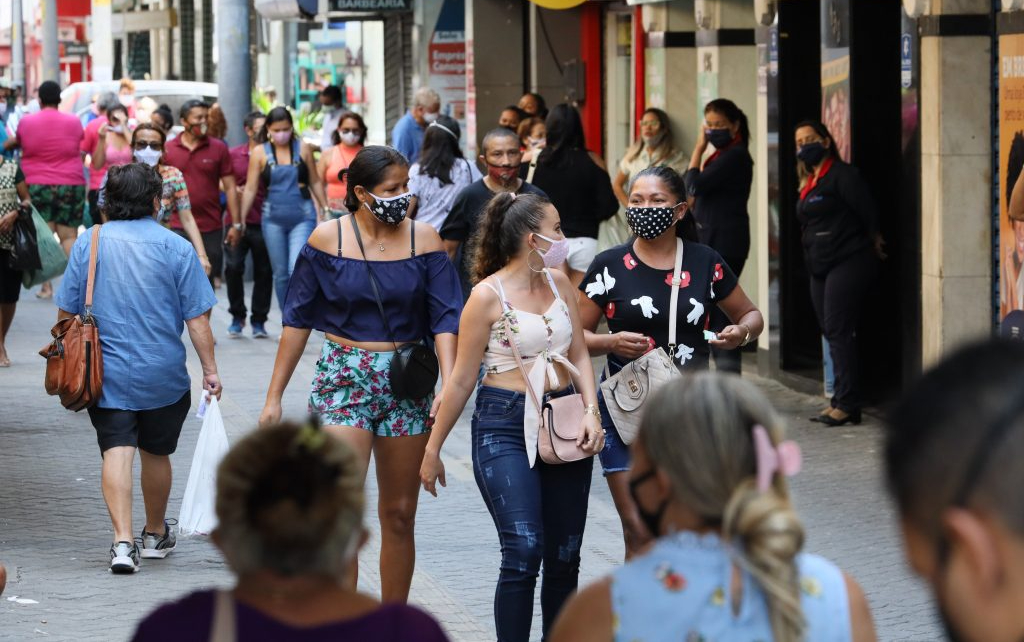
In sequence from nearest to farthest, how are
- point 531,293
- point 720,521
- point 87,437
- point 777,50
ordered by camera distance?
point 720,521 < point 531,293 < point 87,437 < point 777,50

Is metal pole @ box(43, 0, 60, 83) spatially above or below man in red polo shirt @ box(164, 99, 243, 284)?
above

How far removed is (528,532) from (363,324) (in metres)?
1.23

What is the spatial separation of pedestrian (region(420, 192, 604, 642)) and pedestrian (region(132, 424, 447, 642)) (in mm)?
2634

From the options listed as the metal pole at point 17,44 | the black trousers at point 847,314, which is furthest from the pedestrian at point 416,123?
the metal pole at point 17,44

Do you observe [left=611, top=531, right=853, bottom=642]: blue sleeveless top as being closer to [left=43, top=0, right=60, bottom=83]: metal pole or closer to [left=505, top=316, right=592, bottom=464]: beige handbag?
[left=505, top=316, right=592, bottom=464]: beige handbag

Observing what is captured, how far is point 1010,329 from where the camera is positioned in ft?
30.5

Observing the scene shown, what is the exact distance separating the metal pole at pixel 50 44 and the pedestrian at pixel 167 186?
1190 inches

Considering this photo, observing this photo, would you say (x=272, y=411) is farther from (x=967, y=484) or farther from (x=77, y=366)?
(x=967, y=484)

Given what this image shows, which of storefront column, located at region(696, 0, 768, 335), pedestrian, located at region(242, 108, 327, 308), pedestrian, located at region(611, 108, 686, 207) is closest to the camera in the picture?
storefront column, located at region(696, 0, 768, 335)

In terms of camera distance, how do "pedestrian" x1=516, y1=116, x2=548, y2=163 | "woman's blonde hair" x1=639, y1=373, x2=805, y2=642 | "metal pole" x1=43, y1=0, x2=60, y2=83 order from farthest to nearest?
1. "metal pole" x1=43, y1=0, x2=60, y2=83
2. "pedestrian" x1=516, y1=116, x2=548, y2=163
3. "woman's blonde hair" x1=639, y1=373, x2=805, y2=642

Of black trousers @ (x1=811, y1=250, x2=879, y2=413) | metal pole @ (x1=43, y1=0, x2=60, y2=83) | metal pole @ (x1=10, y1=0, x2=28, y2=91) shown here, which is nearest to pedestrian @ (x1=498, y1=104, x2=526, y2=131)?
black trousers @ (x1=811, y1=250, x2=879, y2=413)

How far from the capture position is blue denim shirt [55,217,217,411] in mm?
7188

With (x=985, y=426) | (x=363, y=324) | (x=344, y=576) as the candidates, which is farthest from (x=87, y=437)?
(x=985, y=426)

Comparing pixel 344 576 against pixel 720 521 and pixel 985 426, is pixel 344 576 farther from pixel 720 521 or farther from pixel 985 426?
pixel 985 426
